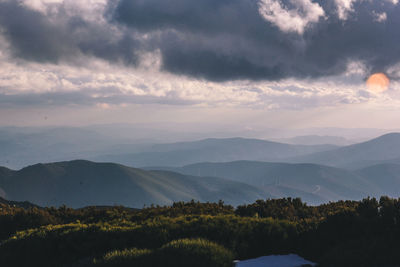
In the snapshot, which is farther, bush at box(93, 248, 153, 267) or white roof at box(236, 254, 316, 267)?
white roof at box(236, 254, 316, 267)

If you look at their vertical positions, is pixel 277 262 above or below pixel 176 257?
below

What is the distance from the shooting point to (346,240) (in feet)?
56.9

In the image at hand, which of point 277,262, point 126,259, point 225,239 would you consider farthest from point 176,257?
point 277,262

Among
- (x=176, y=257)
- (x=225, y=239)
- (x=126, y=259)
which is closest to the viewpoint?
(x=176, y=257)

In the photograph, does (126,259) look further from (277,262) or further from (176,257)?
(277,262)

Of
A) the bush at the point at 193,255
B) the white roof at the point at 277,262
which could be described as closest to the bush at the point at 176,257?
the bush at the point at 193,255

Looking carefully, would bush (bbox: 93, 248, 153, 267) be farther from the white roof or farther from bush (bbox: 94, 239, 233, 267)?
the white roof

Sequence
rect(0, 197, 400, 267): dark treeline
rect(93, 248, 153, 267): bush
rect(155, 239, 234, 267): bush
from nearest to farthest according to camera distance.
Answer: rect(155, 239, 234, 267): bush → rect(93, 248, 153, 267): bush → rect(0, 197, 400, 267): dark treeline

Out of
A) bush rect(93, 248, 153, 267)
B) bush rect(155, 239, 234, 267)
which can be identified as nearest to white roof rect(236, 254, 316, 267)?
bush rect(155, 239, 234, 267)

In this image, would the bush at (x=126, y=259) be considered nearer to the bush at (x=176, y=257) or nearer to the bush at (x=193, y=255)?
the bush at (x=176, y=257)

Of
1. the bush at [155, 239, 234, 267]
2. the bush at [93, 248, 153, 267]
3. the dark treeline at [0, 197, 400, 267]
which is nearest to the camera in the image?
the bush at [155, 239, 234, 267]

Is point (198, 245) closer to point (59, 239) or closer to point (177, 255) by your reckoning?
point (177, 255)

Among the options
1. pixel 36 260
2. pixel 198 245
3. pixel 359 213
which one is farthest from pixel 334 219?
pixel 36 260

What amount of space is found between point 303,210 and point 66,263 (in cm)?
1356
